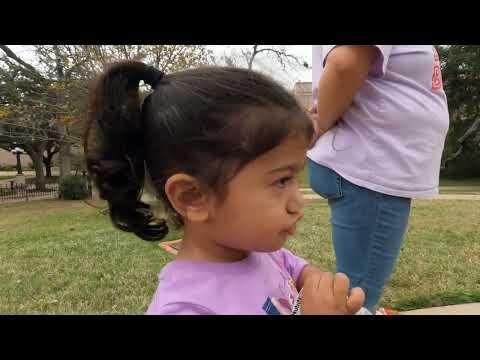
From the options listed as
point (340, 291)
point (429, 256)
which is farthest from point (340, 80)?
point (429, 256)

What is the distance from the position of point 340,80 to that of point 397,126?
9.9 inches

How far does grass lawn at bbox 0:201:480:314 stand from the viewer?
299 centimetres

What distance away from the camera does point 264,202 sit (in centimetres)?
93

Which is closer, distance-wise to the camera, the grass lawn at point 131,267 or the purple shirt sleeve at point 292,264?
the purple shirt sleeve at point 292,264

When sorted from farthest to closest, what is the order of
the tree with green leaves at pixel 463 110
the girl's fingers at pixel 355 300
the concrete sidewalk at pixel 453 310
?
the tree with green leaves at pixel 463 110, the concrete sidewalk at pixel 453 310, the girl's fingers at pixel 355 300

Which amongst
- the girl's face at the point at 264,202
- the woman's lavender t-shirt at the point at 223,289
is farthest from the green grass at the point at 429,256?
the girl's face at the point at 264,202

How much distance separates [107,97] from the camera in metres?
1.12

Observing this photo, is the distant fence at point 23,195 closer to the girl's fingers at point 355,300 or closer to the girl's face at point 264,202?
the girl's face at point 264,202

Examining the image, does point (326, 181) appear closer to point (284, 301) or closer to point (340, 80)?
point (340, 80)

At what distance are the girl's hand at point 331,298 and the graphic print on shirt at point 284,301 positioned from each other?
0.08m

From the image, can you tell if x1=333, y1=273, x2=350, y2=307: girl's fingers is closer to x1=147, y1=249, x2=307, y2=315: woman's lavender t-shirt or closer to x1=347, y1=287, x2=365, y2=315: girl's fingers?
x1=347, y1=287, x2=365, y2=315: girl's fingers

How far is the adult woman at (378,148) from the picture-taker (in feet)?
4.56
